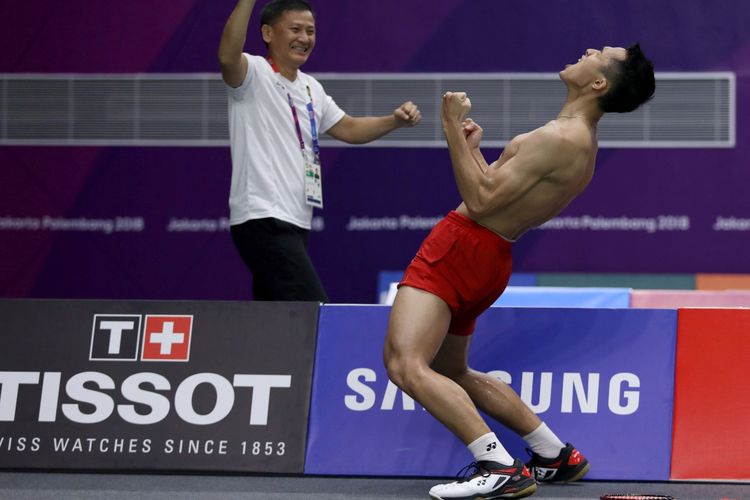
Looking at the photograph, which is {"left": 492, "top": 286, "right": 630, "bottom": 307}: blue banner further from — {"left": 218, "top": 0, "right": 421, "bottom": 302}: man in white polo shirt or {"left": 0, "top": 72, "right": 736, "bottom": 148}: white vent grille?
{"left": 218, "top": 0, "right": 421, "bottom": 302}: man in white polo shirt

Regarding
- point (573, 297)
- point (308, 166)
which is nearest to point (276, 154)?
point (308, 166)

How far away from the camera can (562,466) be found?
4230 mm

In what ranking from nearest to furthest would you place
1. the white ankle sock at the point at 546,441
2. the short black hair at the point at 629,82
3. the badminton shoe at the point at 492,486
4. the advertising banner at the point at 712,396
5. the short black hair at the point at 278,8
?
the badminton shoe at the point at 492,486 → the short black hair at the point at 629,82 → the white ankle sock at the point at 546,441 → the advertising banner at the point at 712,396 → the short black hair at the point at 278,8

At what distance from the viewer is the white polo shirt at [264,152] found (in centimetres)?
488

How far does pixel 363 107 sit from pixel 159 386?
408 cm

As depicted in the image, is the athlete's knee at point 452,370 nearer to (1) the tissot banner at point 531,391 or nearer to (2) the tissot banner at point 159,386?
(1) the tissot banner at point 531,391

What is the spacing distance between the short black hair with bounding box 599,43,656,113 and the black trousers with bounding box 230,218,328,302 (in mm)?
1419

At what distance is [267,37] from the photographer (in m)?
5.09

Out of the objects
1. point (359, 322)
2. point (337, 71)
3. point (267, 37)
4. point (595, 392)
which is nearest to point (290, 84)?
point (267, 37)

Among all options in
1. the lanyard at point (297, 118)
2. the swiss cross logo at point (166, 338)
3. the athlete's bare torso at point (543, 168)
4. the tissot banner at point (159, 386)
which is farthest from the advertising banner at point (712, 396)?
the swiss cross logo at point (166, 338)

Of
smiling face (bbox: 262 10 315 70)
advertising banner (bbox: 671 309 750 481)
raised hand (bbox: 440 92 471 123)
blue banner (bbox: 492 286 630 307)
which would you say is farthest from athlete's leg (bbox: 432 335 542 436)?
blue banner (bbox: 492 286 630 307)

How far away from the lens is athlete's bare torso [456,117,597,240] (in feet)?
13.1

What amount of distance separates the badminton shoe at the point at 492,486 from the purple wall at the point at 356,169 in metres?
4.38

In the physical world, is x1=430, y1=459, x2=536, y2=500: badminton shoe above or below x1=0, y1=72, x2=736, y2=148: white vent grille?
below
